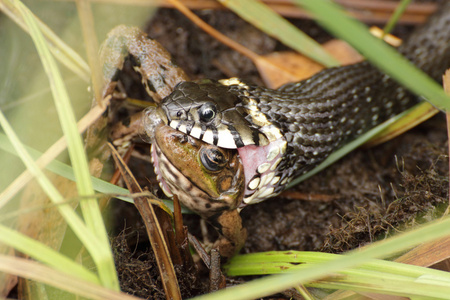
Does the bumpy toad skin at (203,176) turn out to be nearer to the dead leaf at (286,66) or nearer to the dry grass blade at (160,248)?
the dry grass blade at (160,248)

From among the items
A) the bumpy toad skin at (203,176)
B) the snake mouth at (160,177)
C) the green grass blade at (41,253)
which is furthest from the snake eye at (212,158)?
the green grass blade at (41,253)

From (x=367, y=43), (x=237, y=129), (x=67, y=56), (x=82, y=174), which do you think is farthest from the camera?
(x=67, y=56)

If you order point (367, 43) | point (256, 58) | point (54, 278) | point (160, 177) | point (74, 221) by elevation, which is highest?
point (256, 58)

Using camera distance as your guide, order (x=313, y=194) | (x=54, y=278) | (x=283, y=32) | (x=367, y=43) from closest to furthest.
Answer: (x=367, y=43)
(x=54, y=278)
(x=313, y=194)
(x=283, y=32)

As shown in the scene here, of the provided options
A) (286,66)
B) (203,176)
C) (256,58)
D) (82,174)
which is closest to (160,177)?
(203,176)

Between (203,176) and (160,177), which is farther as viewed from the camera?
(160,177)

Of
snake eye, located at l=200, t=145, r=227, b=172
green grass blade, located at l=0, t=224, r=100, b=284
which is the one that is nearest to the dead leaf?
snake eye, located at l=200, t=145, r=227, b=172

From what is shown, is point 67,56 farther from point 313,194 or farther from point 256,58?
point 313,194
